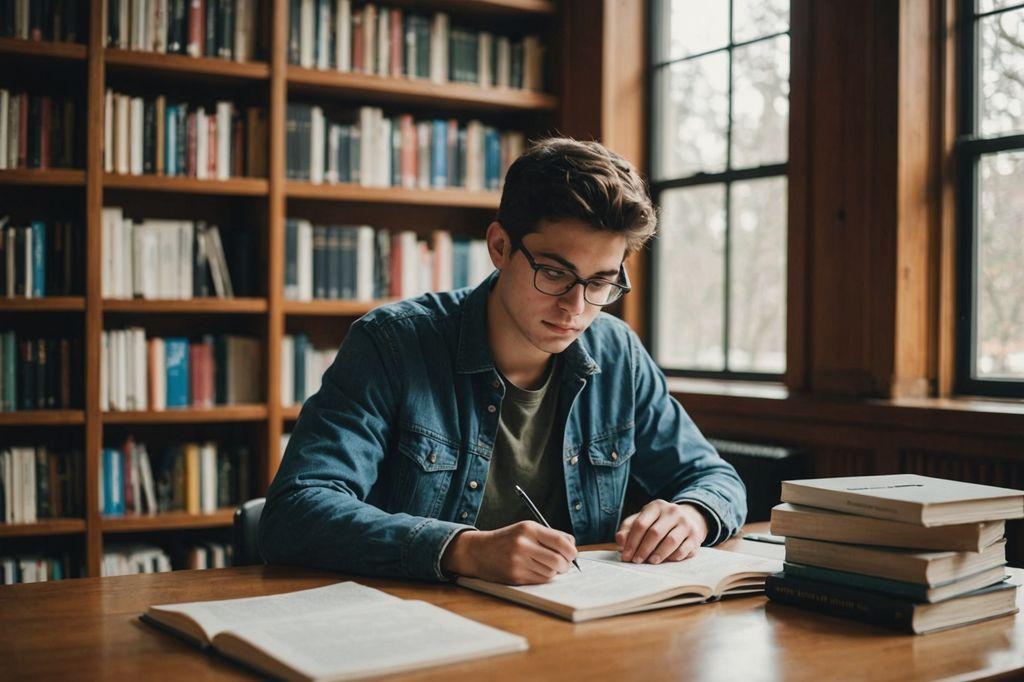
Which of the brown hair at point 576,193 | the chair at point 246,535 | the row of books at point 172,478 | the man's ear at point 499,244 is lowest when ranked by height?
the row of books at point 172,478

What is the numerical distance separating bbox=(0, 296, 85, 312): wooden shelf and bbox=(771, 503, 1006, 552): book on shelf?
248 cm

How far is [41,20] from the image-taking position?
3.15 m

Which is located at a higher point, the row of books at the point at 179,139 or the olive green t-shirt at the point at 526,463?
the row of books at the point at 179,139

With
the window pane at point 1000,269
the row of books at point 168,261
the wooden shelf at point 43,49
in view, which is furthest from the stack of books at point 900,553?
the wooden shelf at point 43,49

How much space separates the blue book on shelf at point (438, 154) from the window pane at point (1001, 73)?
71.6 inches

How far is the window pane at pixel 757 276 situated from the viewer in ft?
11.0

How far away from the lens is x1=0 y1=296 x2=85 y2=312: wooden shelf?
311cm

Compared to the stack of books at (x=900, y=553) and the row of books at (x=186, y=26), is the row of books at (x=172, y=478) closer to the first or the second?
the row of books at (x=186, y=26)

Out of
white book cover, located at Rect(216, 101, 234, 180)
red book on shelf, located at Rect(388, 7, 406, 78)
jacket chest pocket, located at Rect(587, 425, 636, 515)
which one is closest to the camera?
jacket chest pocket, located at Rect(587, 425, 636, 515)

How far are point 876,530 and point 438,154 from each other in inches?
106

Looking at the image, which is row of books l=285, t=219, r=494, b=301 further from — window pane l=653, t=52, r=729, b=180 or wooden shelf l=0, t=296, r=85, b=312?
window pane l=653, t=52, r=729, b=180

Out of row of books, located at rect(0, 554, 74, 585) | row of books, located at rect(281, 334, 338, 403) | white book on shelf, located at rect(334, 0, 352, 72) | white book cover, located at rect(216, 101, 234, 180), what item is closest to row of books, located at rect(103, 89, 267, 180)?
white book cover, located at rect(216, 101, 234, 180)

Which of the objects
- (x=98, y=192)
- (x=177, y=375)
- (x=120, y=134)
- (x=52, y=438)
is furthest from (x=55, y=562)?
(x=120, y=134)

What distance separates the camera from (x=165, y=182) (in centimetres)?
328
